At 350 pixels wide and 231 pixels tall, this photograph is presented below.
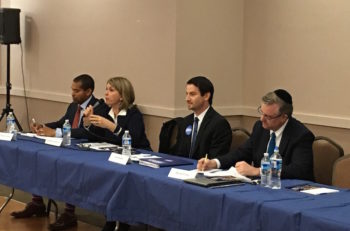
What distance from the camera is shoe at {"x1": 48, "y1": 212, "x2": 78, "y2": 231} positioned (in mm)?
5297

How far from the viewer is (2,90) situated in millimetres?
8453

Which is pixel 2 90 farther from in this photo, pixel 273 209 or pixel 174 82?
pixel 273 209

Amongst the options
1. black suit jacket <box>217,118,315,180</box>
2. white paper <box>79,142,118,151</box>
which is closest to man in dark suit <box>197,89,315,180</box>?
black suit jacket <box>217,118,315,180</box>

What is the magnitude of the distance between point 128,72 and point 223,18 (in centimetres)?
106

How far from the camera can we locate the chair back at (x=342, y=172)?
406cm

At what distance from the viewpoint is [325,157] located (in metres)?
4.40

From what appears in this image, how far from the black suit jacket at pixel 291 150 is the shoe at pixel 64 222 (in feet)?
5.58

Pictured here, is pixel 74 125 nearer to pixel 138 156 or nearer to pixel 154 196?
pixel 138 156

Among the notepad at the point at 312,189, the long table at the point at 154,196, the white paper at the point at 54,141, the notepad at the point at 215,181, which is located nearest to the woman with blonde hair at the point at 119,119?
the white paper at the point at 54,141

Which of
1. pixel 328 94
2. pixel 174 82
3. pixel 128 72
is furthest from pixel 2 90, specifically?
pixel 328 94

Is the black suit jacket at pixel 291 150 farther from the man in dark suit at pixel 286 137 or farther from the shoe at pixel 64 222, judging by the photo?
the shoe at pixel 64 222

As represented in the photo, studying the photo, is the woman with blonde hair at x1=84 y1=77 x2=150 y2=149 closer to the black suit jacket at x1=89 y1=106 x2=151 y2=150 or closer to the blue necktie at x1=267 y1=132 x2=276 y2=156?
the black suit jacket at x1=89 y1=106 x2=151 y2=150

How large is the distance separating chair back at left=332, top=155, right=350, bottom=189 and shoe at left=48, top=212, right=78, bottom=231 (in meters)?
2.30

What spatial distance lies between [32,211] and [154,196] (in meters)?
2.36
